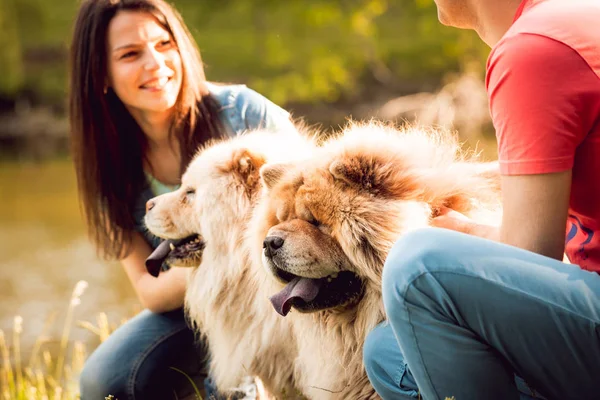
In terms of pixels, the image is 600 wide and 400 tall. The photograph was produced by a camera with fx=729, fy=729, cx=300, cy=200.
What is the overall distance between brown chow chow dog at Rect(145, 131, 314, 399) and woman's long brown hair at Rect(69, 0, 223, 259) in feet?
1.29

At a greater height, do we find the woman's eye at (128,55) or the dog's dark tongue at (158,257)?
the woman's eye at (128,55)

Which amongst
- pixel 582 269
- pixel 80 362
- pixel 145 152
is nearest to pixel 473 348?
pixel 582 269

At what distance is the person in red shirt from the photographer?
1.72 metres

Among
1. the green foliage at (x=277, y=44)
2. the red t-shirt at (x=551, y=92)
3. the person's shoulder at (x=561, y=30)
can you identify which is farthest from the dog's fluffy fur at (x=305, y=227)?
the green foliage at (x=277, y=44)

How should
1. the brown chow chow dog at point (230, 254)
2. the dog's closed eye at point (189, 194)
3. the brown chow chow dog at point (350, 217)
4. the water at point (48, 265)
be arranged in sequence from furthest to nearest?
1. the water at point (48, 265)
2. the dog's closed eye at point (189, 194)
3. the brown chow chow dog at point (230, 254)
4. the brown chow chow dog at point (350, 217)

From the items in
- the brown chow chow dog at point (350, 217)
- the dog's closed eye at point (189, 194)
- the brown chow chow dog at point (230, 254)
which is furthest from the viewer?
the dog's closed eye at point (189, 194)

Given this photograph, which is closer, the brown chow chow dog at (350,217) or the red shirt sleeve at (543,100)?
the red shirt sleeve at (543,100)

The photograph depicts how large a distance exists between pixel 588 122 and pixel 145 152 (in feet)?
7.45

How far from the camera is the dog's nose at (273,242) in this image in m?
2.23

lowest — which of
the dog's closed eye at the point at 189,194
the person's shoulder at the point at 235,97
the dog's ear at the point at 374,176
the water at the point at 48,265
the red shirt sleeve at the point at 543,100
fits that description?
the water at the point at 48,265

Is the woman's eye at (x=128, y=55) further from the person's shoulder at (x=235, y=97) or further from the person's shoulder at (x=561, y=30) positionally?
the person's shoulder at (x=561, y=30)

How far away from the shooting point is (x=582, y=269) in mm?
1840

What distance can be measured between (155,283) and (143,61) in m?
0.99

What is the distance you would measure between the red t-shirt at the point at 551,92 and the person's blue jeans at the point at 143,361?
1.99 meters
